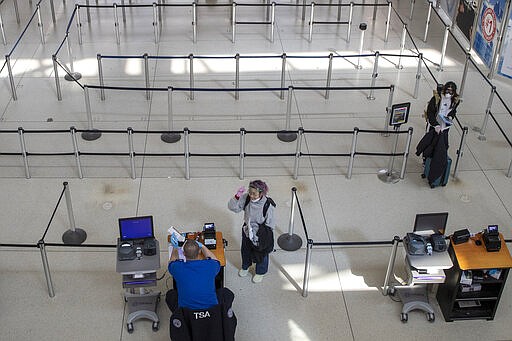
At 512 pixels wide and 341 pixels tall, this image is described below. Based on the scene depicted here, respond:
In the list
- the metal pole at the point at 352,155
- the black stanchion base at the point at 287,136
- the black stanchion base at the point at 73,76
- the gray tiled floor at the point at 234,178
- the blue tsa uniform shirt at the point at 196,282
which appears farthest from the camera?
the black stanchion base at the point at 73,76

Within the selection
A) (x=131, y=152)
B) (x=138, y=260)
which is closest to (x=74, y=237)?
(x=131, y=152)

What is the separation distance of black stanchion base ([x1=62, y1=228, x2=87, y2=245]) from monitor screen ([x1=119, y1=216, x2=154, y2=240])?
1.51 meters

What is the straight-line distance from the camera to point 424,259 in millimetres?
7867

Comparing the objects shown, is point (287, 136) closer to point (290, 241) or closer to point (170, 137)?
point (170, 137)

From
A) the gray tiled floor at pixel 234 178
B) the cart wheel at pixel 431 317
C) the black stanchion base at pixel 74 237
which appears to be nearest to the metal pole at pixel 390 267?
the gray tiled floor at pixel 234 178

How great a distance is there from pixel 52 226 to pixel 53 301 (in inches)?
57.7

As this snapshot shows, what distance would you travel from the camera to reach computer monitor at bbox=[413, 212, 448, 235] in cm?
805

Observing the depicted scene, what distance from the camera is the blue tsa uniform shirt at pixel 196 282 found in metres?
7.00

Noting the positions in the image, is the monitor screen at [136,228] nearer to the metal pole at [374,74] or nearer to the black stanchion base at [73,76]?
the black stanchion base at [73,76]

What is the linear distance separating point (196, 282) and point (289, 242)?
2.44 m

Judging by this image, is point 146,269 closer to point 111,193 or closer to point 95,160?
point 111,193

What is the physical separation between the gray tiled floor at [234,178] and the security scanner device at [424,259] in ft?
0.58

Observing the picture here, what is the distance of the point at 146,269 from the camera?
25.2 ft

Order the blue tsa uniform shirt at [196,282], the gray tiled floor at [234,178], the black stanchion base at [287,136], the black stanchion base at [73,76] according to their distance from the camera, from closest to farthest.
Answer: the blue tsa uniform shirt at [196,282] < the gray tiled floor at [234,178] < the black stanchion base at [287,136] < the black stanchion base at [73,76]
